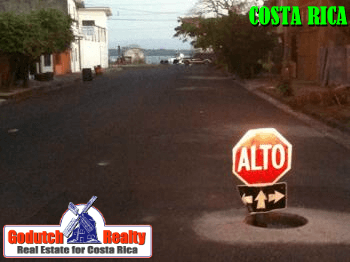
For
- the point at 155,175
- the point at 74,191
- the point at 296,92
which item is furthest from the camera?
the point at 296,92

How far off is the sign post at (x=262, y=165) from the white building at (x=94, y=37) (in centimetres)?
5529

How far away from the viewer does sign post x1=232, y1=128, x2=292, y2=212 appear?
5.08 meters

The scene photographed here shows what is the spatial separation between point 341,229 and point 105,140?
665 cm

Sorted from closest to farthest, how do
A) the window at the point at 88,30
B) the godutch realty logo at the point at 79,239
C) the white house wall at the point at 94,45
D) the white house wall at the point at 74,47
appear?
the godutch realty logo at the point at 79,239
the white house wall at the point at 74,47
the white house wall at the point at 94,45
the window at the point at 88,30

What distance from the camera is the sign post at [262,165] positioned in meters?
5.08

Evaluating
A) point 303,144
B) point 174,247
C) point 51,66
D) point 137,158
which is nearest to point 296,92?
point 303,144

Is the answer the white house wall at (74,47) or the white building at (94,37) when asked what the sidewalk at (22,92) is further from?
the white building at (94,37)

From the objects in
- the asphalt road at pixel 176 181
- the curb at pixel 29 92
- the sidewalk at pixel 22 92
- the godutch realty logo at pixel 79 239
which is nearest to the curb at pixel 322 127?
the asphalt road at pixel 176 181

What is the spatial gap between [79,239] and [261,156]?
70.0 inches

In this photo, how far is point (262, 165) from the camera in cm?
518

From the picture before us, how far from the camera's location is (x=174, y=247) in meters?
5.17

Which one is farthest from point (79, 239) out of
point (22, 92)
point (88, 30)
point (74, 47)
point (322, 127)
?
point (88, 30)

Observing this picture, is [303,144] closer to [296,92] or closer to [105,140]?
[105,140]

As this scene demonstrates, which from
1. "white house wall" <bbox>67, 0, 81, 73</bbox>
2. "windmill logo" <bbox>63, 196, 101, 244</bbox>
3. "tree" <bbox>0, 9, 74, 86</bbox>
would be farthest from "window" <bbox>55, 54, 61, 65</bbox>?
"windmill logo" <bbox>63, 196, 101, 244</bbox>
